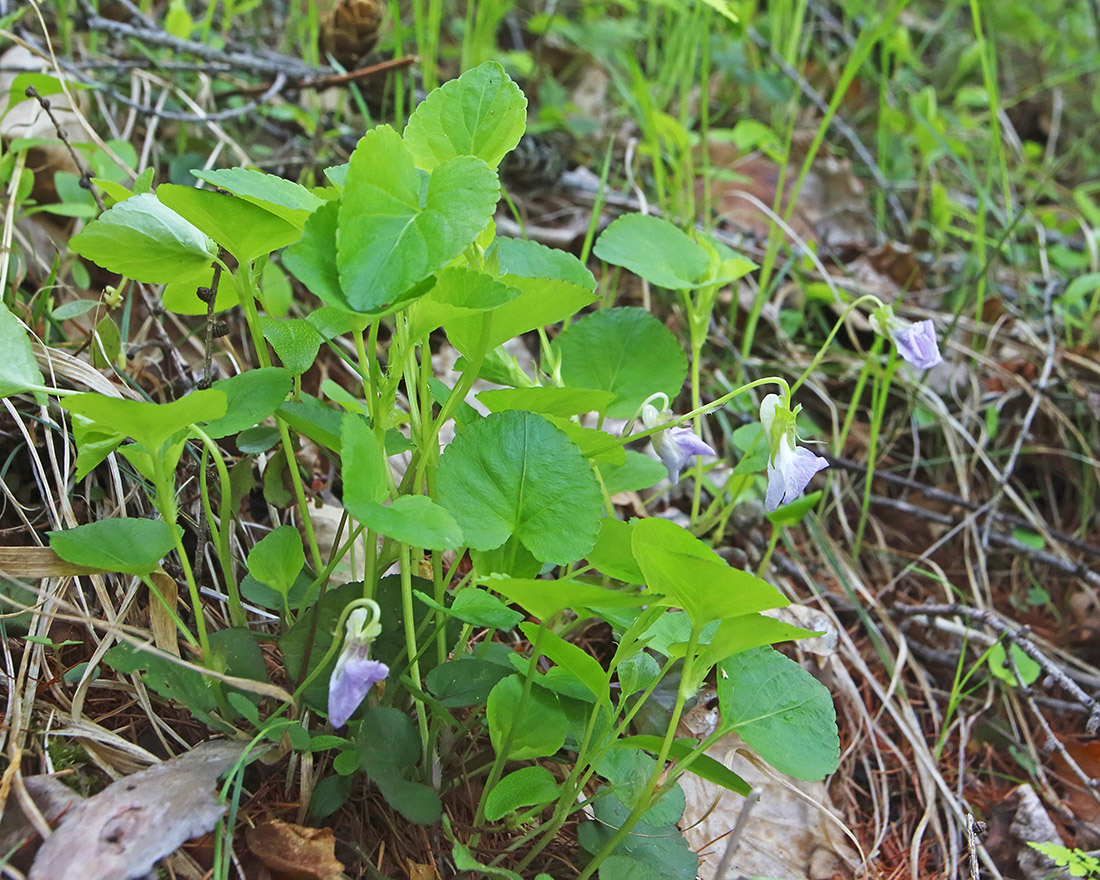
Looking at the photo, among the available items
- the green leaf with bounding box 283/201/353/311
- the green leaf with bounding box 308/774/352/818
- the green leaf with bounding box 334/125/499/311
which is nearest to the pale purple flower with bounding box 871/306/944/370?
the green leaf with bounding box 334/125/499/311

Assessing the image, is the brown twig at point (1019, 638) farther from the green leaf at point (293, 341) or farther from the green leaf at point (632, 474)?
the green leaf at point (293, 341)

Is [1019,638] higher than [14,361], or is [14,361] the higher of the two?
[14,361]

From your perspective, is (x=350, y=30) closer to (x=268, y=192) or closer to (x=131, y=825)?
(x=268, y=192)

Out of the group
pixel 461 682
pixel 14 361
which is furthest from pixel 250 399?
pixel 461 682

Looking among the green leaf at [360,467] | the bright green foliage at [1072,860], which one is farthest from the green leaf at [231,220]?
the bright green foliage at [1072,860]

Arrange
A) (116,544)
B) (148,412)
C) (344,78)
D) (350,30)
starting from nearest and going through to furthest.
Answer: (148,412), (116,544), (344,78), (350,30)
